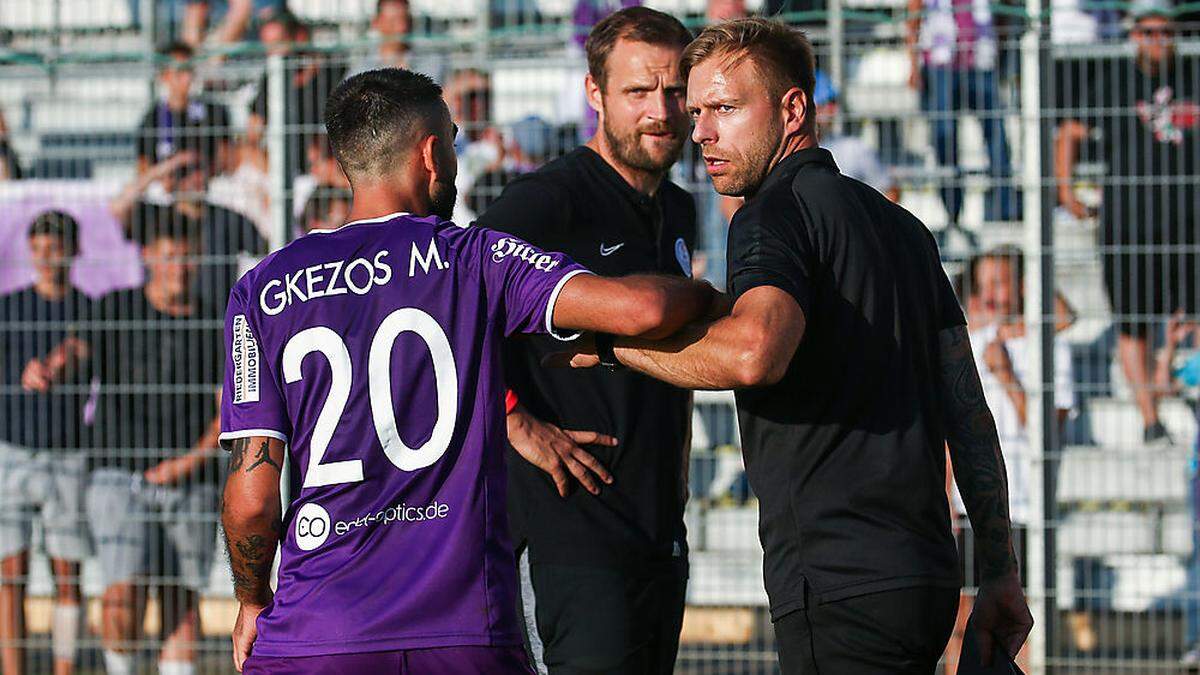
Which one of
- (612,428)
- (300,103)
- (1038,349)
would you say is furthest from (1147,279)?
(300,103)

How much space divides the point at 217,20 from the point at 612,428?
6497mm

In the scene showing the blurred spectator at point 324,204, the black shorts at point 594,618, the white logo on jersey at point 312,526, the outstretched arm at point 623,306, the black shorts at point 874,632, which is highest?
the blurred spectator at point 324,204

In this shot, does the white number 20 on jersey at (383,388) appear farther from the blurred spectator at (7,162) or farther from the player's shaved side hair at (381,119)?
the blurred spectator at (7,162)

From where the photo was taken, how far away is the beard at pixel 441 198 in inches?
152

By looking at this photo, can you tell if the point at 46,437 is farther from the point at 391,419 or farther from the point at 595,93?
the point at 391,419

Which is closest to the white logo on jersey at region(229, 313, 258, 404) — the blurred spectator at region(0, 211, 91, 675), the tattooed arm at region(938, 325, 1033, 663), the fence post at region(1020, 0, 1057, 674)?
the tattooed arm at region(938, 325, 1033, 663)

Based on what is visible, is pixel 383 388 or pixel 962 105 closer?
Answer: pixel 383 388

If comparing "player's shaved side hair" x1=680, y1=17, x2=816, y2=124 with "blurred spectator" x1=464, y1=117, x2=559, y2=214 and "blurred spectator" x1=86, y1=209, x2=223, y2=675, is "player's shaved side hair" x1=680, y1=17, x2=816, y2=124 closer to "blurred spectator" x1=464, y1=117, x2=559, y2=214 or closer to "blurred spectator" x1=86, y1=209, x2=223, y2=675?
"blurred spectator" x1=464, y1=117, x2=559, y2=214

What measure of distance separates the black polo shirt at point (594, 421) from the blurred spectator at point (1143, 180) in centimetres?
335

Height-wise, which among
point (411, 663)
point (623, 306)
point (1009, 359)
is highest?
point (623, 306)

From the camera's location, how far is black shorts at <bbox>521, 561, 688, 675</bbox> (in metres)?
4.86

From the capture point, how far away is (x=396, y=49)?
27.9 ft

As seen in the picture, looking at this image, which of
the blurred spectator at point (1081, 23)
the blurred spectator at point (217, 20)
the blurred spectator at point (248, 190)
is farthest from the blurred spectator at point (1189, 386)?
the blurred spectator at point (217, 20)

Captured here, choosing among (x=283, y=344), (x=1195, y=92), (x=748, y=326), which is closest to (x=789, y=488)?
(x=748, y=326)
